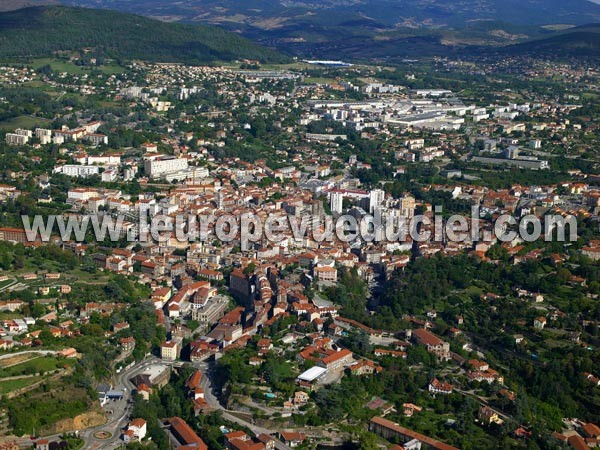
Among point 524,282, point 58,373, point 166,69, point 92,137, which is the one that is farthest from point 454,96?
point 58,373

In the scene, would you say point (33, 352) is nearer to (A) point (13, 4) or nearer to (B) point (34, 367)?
(B) point (34, 367)

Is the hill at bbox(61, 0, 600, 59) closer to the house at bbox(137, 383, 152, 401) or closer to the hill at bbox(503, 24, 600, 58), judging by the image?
the hill at bbox(503, 24, 600, 58)

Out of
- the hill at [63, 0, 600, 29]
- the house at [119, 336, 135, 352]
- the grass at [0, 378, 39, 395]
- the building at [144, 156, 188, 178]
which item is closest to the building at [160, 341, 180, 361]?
the house at [119, 336, 135, 352]

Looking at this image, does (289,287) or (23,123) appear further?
(23,123)

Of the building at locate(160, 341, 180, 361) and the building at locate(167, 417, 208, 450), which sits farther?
the building at locate(160, 341, 180, 361)

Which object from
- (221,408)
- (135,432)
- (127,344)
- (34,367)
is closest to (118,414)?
(135,432)

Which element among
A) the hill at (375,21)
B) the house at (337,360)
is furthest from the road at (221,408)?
the hill at (375,21)
